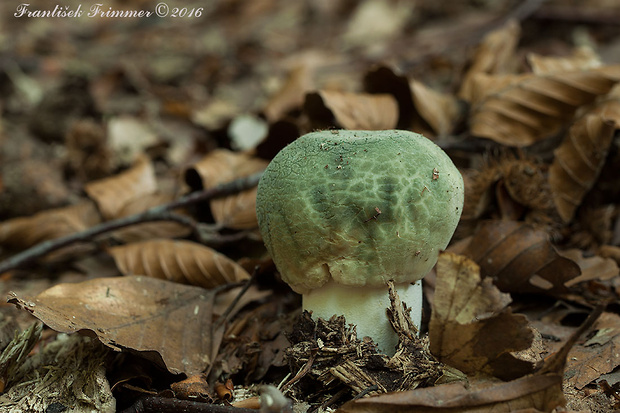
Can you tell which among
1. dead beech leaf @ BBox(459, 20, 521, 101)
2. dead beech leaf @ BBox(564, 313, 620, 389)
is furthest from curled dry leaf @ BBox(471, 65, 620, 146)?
dead beech leaf @ BBox(564, 313, 620, 389)

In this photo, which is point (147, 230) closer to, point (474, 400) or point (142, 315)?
point (142, 315)

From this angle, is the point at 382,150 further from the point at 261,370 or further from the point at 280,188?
the point at 261,370

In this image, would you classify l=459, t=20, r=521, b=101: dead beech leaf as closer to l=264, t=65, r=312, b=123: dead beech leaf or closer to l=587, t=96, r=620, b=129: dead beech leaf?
l=587, t=96, r=620, b=129: dead beech leaf

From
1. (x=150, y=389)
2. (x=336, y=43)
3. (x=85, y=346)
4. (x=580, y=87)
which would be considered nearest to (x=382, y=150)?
(x=150, y=389)

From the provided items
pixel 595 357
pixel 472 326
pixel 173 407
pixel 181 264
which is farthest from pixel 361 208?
pixel 181 264

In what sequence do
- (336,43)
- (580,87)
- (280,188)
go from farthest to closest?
(336,43)
(580,87)
(280,188)

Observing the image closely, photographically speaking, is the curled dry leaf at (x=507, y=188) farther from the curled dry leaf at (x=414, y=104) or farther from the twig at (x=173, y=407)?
the twig at (x=173, y=407)
